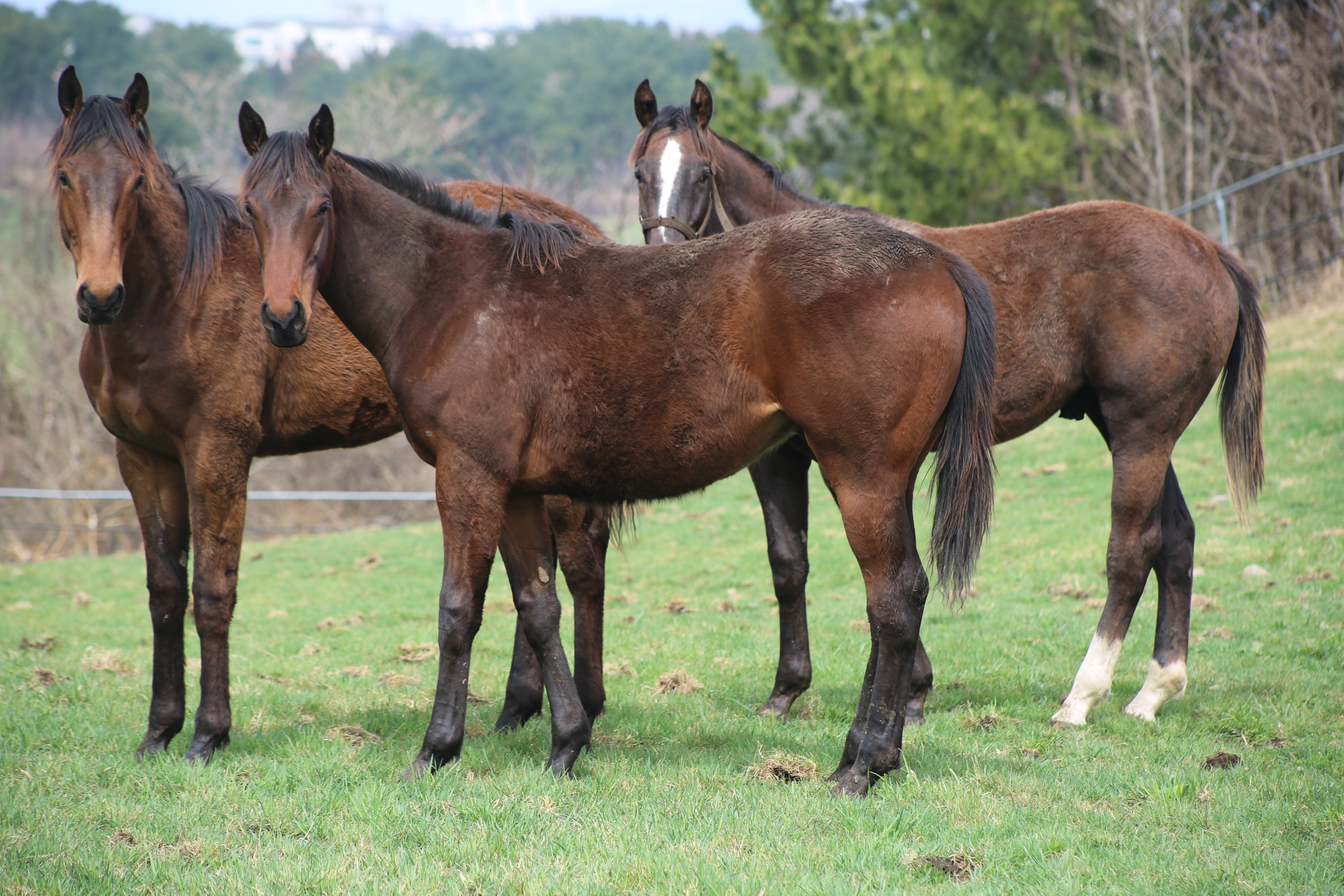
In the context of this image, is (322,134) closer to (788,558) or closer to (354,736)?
(354,736)

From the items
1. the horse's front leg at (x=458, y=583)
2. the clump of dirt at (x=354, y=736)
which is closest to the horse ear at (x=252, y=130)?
the horse's front leg at (x=458, y=583)

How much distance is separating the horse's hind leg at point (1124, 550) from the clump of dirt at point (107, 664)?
5.28 m

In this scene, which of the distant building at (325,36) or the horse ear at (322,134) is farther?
the distant building at (325,36)

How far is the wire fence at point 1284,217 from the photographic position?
47.9ft

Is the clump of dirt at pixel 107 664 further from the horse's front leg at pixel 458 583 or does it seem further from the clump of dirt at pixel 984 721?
the clump of dirt at pixel 984 721

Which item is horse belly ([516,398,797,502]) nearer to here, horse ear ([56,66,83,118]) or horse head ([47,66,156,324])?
horse head ([47,66,156,324])

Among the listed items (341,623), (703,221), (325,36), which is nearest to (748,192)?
(703,221)

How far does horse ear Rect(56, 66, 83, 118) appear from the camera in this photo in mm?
4203

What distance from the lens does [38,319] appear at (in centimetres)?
2050

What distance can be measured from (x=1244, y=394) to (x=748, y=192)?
2.73 meters

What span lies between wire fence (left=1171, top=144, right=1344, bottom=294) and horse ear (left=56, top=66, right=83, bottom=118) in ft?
43.8

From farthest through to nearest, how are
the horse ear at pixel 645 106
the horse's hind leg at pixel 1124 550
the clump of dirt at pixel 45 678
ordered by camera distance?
the horse ear at pixel 645 106 → the clump of dirt at pixel 45 678 → the horse's hind leg at pixel 1124 550

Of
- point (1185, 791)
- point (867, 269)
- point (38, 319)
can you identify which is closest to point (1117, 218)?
point (867, 269)

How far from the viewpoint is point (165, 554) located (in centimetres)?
465
